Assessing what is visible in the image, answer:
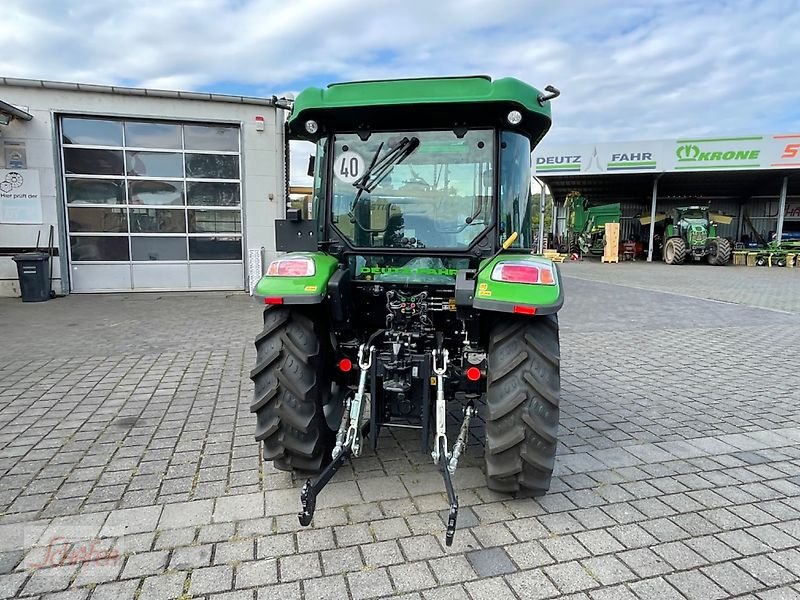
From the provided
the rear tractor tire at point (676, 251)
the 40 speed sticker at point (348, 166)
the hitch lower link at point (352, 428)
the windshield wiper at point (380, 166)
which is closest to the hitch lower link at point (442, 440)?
the hitch lower link at point (352, 428)

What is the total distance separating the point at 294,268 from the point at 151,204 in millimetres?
9822

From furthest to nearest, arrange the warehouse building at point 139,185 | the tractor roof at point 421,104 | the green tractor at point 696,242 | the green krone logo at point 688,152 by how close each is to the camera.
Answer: the green krone logo at point 688,152 < the green tractor at point 696,242 < the warehouse building at point 139,185 < the tractor roof at point 421,104

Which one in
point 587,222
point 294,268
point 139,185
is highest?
point 139,185

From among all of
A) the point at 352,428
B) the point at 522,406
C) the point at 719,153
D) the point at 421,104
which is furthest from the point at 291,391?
the point at 719,153

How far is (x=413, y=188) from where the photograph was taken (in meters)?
3.30

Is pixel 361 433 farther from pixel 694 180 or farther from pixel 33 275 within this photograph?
pixel 694 180

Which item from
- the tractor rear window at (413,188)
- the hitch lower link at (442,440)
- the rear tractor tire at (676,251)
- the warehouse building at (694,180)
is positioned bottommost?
the hitch lower link at (442,440)

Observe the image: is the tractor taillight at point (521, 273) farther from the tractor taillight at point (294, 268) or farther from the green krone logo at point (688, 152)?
the green krone logo at point (688, 152)

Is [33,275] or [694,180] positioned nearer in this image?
[33,275]

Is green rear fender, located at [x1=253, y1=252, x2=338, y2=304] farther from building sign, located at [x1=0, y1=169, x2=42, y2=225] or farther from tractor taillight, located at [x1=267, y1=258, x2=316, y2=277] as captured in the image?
building sign, located at [x1=0, y1=169, x2=42, y2=225]

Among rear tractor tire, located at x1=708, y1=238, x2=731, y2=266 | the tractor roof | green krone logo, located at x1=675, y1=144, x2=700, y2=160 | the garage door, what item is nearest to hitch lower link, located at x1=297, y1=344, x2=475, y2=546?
the tractor roof

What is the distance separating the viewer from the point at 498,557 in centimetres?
250

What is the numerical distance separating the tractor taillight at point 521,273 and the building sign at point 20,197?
11043mm

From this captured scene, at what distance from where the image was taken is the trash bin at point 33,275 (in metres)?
9.97
